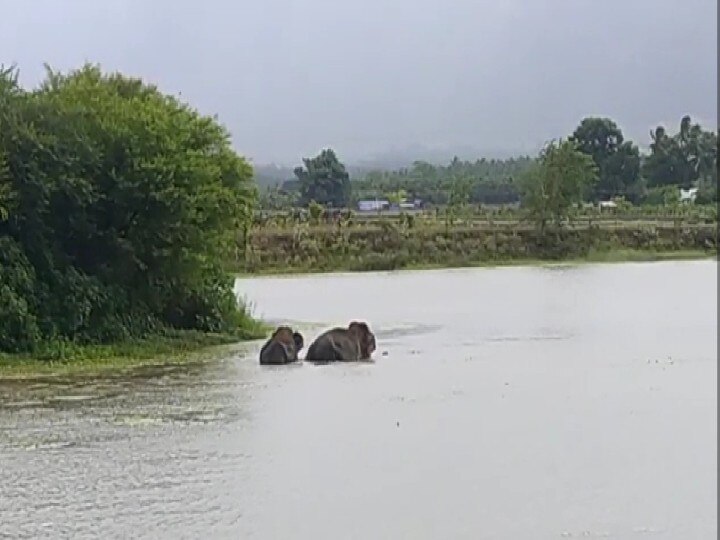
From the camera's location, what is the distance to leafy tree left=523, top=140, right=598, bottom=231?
6038cm

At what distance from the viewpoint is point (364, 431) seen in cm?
1473

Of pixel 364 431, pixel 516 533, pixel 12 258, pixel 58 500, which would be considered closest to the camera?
pixel 516 533

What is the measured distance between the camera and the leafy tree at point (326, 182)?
315ft

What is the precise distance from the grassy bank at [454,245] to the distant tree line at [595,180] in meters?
2.53

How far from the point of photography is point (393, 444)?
1382 centimetres

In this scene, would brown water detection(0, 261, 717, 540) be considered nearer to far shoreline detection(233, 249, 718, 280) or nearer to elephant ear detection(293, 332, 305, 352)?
elephant ear detection(293, 332, 305, 352)

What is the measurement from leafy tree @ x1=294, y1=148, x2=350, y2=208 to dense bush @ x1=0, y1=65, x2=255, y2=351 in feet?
229

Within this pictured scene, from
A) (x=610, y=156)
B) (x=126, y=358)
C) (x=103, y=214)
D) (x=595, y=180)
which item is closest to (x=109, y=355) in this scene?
(x=126, y=358)

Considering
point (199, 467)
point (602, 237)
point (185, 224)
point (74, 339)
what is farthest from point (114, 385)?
point (602, 237)

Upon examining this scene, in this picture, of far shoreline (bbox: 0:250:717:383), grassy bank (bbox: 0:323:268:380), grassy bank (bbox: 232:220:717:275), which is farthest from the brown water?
grassy bank (bbox: 232:220:717:275)

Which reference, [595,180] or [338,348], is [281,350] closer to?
[338,348]

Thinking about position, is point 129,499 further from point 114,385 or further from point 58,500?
point 114,385

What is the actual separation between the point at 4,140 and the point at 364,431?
380 inches

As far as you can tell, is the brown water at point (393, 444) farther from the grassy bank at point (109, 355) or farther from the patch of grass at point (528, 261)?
the patch of grass at point (528, 261)
